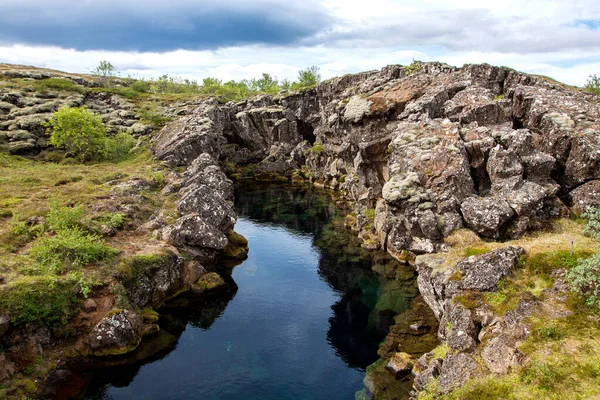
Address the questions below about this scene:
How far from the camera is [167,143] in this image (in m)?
84.8

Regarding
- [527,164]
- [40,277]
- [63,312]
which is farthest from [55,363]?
[527,164]

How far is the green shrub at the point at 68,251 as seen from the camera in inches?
1307

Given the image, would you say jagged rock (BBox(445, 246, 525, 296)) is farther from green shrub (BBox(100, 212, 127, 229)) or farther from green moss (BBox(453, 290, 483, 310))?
green shrub (BBox(100, 212, 127, 229))

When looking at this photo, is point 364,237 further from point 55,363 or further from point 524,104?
point 55,363

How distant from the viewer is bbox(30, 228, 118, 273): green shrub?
33.2 meters

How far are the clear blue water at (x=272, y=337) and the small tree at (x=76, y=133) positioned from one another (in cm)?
4908

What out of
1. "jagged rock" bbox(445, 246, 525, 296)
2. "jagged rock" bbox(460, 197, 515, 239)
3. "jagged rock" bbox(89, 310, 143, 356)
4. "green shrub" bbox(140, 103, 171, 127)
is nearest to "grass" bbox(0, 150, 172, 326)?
"jagged rock" bbox(89, 310, 143, 356)

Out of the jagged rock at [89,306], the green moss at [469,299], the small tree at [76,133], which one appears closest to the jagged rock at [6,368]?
the jagged rock at [89,306]

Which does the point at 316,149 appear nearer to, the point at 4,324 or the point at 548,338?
the point at 4,324

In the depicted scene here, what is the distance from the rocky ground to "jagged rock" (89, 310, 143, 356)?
14 cm

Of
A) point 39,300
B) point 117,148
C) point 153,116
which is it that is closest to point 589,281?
point 39,300

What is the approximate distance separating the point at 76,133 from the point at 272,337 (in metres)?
67.0

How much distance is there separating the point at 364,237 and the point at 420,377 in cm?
3382

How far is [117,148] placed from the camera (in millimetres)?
84000
